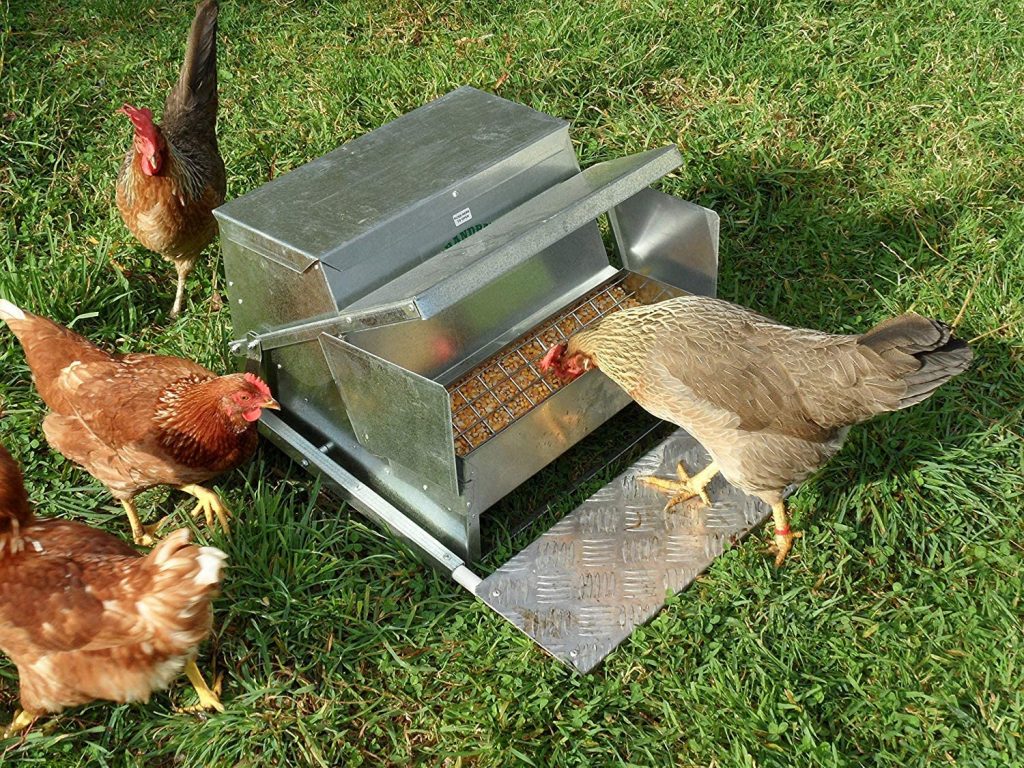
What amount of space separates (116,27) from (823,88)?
4.81 meters

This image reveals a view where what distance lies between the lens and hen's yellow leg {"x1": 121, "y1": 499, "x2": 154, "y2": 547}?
11.8 feet

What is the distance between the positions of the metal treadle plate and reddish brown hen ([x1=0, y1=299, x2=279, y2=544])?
3.91ft

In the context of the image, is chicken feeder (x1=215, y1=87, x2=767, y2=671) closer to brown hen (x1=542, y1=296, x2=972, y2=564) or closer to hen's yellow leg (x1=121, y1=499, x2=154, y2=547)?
brown hen (x1=542, y1=296, x2=972, y2=564)

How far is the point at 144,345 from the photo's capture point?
14.4 feet

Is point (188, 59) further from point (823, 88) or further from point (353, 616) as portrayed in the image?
point (823, 88)

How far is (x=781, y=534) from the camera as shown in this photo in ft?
11.6

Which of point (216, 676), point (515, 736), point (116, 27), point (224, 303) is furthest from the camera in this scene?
point (116, 27)

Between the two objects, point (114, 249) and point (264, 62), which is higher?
point (264, 62)

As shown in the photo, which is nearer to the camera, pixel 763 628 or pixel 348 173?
pixel 763 628

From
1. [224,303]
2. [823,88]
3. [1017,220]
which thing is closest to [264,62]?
[224,303]

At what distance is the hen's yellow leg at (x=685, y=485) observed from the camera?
12.3 ft

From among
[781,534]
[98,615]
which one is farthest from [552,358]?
[98,615]

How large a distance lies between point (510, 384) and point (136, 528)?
1.66 m

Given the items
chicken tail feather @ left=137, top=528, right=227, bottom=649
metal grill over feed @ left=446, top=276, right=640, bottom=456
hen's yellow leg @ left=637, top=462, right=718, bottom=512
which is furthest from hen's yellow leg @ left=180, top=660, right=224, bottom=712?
hen's yellow leg @ left=637, top=462, right=718, bottom=512
